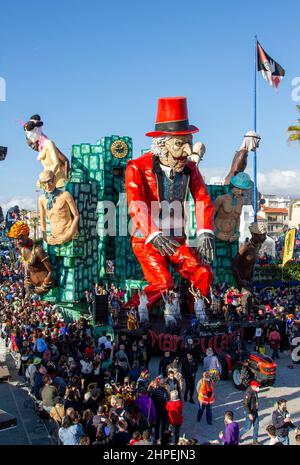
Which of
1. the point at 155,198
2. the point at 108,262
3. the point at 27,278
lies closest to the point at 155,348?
the point at 155,198

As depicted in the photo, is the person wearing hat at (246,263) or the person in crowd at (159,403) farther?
the person wearing hat at (246,263)

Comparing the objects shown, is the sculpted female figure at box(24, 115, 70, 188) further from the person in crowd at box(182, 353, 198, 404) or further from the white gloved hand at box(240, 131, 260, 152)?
the person in crowd at box(182, 353, 198, 404)

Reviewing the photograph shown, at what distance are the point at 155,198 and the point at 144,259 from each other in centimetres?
212

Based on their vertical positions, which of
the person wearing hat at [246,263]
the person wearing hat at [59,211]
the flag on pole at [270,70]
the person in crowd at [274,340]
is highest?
the flag on pole at [270,70]

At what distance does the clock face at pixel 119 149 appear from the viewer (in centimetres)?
2245

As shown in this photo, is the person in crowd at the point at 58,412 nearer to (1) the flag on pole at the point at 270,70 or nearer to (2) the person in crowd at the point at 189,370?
(2) the person in crowd at the point at 189,370

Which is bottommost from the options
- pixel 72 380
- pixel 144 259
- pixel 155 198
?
pixel 72 380

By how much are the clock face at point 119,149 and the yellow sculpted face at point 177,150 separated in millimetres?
5544

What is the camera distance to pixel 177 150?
56.0 feet

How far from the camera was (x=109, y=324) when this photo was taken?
53.0 feet

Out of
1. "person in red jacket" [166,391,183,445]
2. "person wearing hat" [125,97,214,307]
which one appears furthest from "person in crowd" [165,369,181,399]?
"person wearing hat" [125,97,214,307]

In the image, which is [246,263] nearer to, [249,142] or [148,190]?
[249,142]

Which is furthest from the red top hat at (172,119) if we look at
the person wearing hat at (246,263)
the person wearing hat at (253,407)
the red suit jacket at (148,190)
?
the person wearing hat at (253,407)

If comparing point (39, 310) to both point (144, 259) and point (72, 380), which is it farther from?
point (72, 380)
